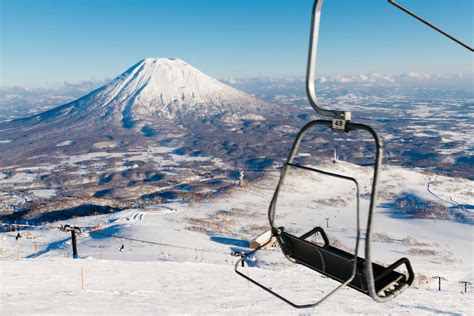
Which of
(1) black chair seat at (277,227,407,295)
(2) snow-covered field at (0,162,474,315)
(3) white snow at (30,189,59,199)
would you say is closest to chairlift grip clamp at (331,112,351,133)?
(1) black chair seat at (277,227,407,295)

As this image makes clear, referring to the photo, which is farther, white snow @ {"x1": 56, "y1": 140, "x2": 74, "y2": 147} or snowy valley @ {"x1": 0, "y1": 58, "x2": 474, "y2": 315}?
white snow @ {"x1": 56, "y1": 140, "x2": 74, "y2": 147}

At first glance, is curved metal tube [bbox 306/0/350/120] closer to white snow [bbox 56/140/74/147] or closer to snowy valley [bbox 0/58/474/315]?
snowy valley [bbox 0/58/474/315]

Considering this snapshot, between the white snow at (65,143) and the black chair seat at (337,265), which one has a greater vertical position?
the black chair seat at (337,265)

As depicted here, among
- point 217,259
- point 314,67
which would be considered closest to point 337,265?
point 314,67

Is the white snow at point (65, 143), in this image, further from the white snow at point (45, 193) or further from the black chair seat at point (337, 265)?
the black chair seat at point (337, 265)

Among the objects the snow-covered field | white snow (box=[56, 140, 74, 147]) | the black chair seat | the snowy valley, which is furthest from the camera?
white snow (box=[56, 140, 74, 147])

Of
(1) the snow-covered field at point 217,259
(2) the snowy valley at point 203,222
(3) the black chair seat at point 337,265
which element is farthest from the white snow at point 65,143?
(3) the black chair seat at point 337,265

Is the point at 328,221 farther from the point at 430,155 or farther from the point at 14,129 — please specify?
the point at 14,129
